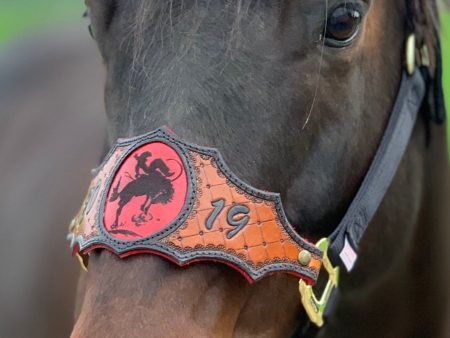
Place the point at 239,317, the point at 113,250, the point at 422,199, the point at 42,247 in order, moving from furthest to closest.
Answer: the point at 42,247 → the point at 422,199 → the point at 239,317 → the point at 113,250

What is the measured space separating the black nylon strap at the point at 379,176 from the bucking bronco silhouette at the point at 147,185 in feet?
1.43

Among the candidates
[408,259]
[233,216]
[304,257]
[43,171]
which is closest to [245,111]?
[233,216]

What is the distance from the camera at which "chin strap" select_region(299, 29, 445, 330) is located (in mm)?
1666

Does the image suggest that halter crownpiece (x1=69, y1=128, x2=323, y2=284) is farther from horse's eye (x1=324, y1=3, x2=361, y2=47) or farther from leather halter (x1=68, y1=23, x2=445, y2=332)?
horse's eye (x1=324, y1=3, x2=361, y2=47)

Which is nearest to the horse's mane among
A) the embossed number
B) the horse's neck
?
the embossed number

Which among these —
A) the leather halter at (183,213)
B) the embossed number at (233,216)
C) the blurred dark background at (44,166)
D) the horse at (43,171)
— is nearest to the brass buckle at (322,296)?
the leather halter at (183,213)

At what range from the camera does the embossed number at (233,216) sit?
1.37m

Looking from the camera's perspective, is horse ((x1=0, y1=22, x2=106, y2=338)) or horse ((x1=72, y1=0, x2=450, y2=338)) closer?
horse ((x1=72, y1=0, x2=450, y2=338))

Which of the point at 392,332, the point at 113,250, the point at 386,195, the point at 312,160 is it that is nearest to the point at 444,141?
the point at 386,195

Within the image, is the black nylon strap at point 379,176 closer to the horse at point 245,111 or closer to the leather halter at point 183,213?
the horse at point 245,111

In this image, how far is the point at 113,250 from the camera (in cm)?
133

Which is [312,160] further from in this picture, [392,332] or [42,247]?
[42,247]

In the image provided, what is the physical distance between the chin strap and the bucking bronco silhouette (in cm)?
37

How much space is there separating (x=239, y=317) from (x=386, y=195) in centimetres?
55
